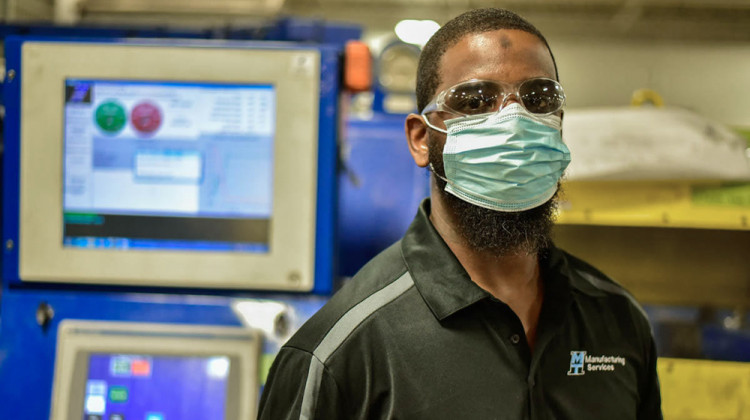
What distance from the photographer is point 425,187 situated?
6.27 ft

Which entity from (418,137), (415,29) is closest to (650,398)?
(418,137)

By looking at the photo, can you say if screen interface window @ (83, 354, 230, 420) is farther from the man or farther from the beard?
the beard

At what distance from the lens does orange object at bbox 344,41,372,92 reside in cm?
164

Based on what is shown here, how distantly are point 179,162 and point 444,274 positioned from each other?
2.69 ft

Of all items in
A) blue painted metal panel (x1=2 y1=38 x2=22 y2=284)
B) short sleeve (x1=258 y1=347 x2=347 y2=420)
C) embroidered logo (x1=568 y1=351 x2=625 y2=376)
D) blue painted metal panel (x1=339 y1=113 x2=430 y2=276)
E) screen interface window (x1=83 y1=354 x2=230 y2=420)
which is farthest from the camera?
blue painted metal panel (x1=339 y1=113 x2=430 y2=276)

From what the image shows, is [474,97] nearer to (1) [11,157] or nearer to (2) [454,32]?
(2) [454,32]

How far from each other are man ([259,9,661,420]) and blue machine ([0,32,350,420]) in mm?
444

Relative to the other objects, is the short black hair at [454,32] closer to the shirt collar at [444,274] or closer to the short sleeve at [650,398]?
the shirt collar at [444,274]

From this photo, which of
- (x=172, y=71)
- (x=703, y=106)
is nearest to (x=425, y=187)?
(x=172, y=71)

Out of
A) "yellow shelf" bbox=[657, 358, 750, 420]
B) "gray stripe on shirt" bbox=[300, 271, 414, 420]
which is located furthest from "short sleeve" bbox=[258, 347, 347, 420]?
"yellow shelf" bbox=[657, 358, 750, 420]

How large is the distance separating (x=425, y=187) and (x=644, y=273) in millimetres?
933

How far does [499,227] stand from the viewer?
1.11 m

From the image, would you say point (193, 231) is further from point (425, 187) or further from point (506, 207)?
point (506, 207)

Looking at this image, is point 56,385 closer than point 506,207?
No
